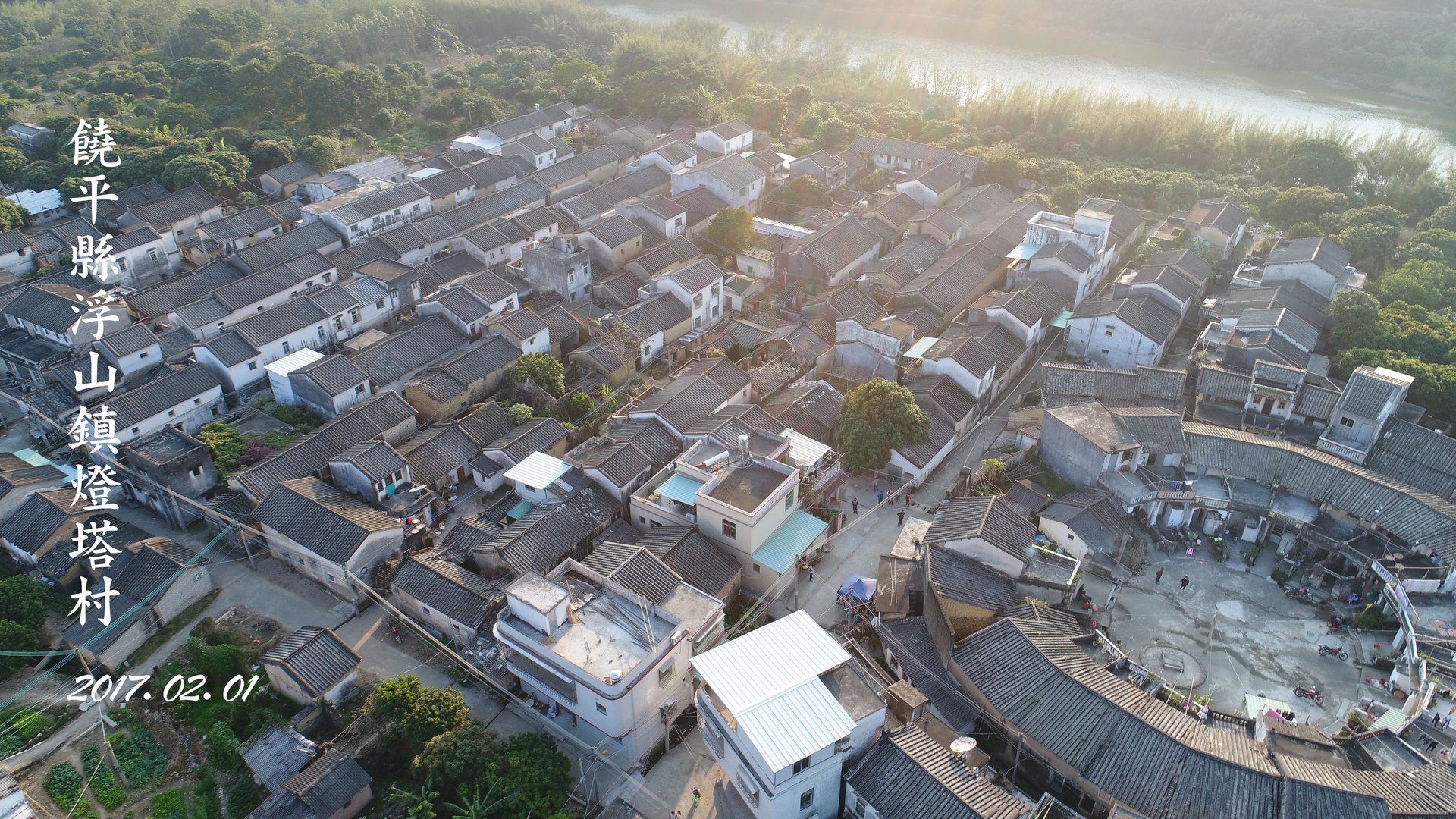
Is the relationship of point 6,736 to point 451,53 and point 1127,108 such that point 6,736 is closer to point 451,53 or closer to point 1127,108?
point 1127,108

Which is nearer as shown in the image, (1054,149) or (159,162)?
(159,162)

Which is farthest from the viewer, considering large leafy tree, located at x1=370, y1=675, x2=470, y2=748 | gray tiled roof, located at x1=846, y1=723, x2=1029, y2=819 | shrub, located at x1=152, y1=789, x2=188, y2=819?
large leafy tree, located at x1=370, y1=675, x2=470, y2=748

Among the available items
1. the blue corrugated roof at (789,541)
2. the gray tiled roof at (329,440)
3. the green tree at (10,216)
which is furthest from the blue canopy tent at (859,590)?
the green tree at (10,216)

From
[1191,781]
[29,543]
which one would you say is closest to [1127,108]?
[1191,781]

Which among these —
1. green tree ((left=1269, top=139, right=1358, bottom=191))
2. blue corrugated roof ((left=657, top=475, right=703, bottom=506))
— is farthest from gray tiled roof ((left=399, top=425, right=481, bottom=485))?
green tree ((left=1269, top=139, right=1358, bottom=191))

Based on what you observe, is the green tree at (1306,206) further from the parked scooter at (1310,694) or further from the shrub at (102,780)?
the shrub at (102,780)

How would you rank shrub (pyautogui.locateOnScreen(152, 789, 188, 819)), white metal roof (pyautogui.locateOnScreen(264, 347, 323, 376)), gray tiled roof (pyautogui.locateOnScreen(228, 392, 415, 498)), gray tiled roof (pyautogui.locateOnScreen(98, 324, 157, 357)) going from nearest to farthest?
shrub (pyautogui.locateOnScreen(152, 789, 188, 819))
gray tiled roof (pyautogui.locateOnScreen(228, 392, 415, 498))
white metal roof (pyautogui.locateOnScreen(264, 347, 323, 376))
gray tiled roof (pyautogui.locateOnScreen(98, 324, 157, 357))

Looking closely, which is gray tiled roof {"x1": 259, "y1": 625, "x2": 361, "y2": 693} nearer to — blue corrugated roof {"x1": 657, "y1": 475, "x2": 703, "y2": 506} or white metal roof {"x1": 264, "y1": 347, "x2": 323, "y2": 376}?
blue corrugated roof {"x1": 657, "y1": 475, "x2": 703, "y2": 506}
